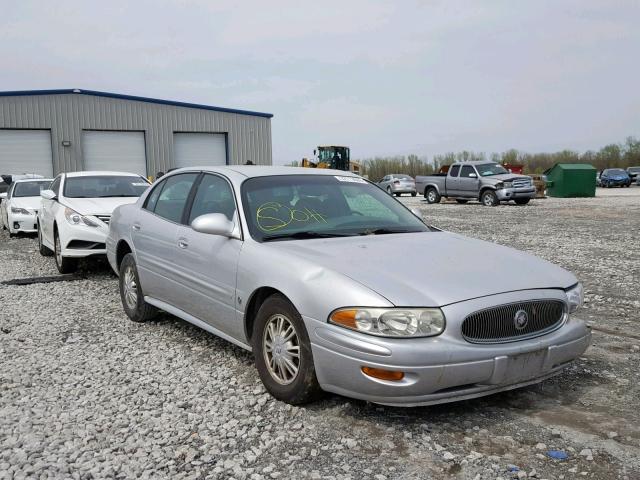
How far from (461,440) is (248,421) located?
122cm

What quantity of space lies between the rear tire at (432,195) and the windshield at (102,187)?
751 inches

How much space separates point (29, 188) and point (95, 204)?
6.92 m

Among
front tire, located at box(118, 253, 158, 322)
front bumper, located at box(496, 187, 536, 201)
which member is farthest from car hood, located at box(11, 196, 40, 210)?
front bumper, located at box(496, 187, 536, 201)

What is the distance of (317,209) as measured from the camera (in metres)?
4.71

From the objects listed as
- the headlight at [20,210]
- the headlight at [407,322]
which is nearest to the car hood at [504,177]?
the headlight at [20,210]

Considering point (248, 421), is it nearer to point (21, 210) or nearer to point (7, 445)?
point (7, 445)

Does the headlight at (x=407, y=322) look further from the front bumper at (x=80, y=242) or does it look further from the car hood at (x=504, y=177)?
the car hood at (x=504, y=177)

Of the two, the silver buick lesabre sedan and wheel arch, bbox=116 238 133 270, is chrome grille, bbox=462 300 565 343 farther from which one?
wheel arch, bbox=116 238 133 270

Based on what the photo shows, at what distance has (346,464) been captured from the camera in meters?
3.09

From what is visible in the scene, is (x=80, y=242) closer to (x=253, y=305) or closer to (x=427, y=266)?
(x=253, y=305)

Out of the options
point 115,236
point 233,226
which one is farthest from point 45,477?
point 115,236

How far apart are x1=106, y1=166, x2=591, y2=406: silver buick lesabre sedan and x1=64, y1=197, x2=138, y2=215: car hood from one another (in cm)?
381

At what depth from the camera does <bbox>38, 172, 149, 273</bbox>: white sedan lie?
8438mm

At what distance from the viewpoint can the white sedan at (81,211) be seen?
8.44m
